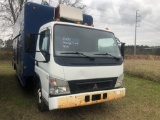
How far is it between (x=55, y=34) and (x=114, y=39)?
1.76 meters

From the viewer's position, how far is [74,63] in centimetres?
460

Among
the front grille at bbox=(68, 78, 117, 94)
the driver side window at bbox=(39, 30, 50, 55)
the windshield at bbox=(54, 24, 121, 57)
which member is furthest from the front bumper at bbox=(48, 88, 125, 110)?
the driver side window at bbox=(39, 30, 50, 55)

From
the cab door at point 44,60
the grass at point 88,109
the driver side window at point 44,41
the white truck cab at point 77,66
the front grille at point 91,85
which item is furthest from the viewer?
the grass at point 88,109

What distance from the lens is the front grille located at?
4.61 metres

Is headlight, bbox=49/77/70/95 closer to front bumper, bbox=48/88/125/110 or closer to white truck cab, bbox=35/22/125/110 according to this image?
white truck cab, bbox=35/22/125/110

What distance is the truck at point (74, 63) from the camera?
4.48 metres

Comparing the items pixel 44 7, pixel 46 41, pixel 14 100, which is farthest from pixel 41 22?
pixel 14 100

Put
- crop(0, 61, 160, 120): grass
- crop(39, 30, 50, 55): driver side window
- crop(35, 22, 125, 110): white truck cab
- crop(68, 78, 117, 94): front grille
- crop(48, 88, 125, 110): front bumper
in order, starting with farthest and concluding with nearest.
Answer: crop(0, 61, 160, 120): grass → crop(39, 30, 50, 55): driver side window → crop(68, 78, 117, 94): front grille → crop(35, 22, 125, 110): white truck cab → crop(48, 88, 125, 110): front bumper

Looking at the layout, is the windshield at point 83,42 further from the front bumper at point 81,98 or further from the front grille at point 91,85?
the front bumper at point 81,98

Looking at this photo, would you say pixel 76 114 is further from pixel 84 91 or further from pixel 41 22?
pixel 41 22

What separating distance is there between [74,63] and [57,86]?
0.62 m

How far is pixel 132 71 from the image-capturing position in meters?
13.1

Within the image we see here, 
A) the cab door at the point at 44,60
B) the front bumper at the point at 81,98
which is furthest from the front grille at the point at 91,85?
the cab door at the point at 44,60

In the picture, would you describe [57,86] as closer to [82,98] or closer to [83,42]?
[82,98]
